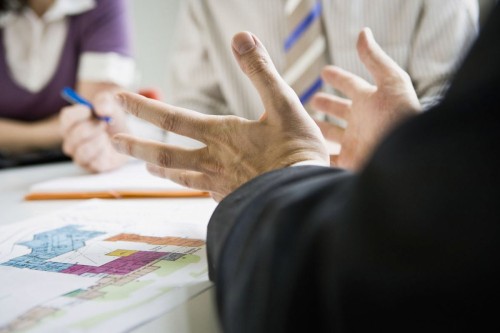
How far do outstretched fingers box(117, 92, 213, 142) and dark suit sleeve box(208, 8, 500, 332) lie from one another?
0.79 ft

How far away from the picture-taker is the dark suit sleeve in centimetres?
20

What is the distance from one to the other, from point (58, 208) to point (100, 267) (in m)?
0.31

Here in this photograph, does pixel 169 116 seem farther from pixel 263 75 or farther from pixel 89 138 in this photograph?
pixel 89 138

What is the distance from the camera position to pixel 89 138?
0.94 metres

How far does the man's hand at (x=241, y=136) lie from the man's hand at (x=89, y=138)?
1.37 feet

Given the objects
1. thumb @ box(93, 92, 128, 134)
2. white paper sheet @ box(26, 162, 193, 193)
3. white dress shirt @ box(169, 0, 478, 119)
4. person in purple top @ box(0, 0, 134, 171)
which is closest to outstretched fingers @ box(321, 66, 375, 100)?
white dress shirt @ box(169, 0, 478, 119)

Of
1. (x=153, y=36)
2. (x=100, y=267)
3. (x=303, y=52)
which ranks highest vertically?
(x=153, y=36)

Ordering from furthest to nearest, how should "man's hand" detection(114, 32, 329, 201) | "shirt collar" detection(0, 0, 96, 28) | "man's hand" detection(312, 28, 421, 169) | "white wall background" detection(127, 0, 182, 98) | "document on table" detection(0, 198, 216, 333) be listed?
"white wall background" detection(127, 0, 182, 98)
"shirt collar" detection(0, 0, 96, 28)
"man's hand" detection(312, 28, 421, 169)
"man's hand" detection(114, 32, 329, 201)
"document on table" detection(0, 198, 216, 333)

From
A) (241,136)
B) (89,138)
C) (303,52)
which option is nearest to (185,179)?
(241,136)

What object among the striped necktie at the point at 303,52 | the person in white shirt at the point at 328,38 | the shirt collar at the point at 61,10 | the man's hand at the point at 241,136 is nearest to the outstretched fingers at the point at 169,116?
the man's hand at the point at 241,136

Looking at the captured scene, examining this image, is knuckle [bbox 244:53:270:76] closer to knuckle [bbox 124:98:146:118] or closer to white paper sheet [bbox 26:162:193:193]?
knuckle [bbox 124:98:146:118]

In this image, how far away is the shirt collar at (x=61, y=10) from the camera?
1224mm

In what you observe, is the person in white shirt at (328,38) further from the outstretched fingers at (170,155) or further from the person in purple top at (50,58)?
the outstretched fingers at (170,155)

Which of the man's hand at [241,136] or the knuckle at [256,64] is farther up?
the knuckle at [256,64]
